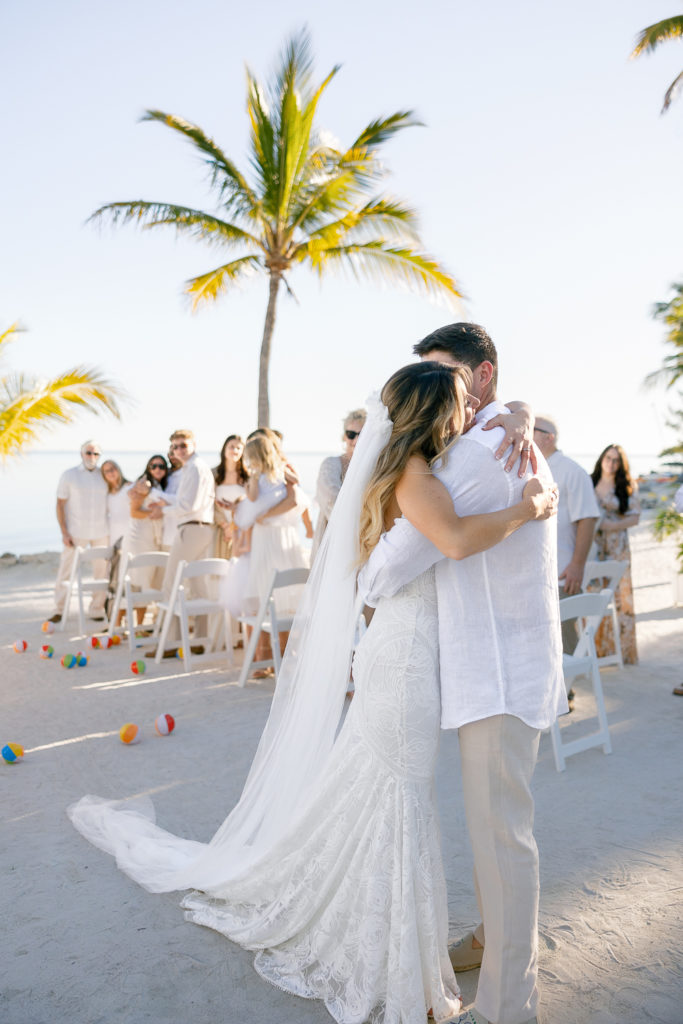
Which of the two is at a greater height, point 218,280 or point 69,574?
point 218,280

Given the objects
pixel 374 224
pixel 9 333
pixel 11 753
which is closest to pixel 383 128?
pixel 374 224

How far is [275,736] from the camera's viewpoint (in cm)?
312

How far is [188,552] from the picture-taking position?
8.24 m

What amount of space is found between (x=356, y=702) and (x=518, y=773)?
0.60 meters

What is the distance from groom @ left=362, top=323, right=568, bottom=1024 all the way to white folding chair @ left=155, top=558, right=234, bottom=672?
5.14 metres

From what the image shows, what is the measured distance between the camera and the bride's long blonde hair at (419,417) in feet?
7.70

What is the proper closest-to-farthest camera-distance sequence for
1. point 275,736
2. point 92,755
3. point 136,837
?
point 275,736
point 136,837
point 92,755

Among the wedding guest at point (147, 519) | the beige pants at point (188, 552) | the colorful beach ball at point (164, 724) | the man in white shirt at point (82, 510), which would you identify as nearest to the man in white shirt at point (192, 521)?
the beige pants at point (188, 552)

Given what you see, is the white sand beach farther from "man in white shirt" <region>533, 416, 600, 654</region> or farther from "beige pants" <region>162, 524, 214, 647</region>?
"beige pants" <region>162, 524, 214, 647</region>

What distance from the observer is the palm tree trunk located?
1353 cm

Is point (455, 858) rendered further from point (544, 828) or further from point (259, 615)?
point (259, 615)

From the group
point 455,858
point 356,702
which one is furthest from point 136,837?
point 356,702

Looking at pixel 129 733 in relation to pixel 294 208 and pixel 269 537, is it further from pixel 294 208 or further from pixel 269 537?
pixel 294 208

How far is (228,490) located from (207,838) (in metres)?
5.02
